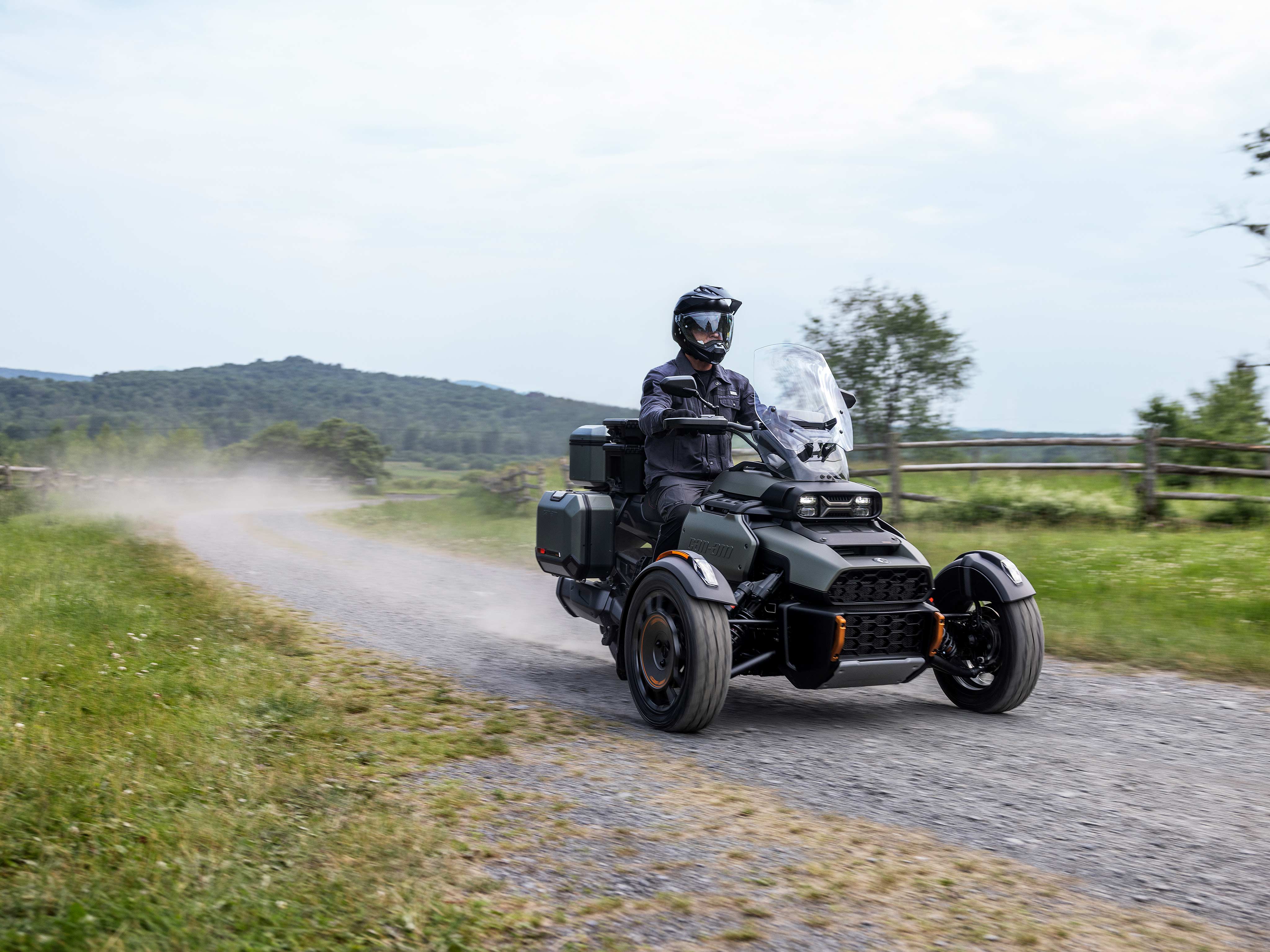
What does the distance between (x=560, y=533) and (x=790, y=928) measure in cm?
435

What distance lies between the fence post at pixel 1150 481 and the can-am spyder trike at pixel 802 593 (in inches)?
377

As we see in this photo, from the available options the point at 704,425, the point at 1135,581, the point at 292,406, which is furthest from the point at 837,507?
the point at 292,406

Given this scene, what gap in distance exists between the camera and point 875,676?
5.24 m

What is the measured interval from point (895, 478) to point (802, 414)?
10055mm

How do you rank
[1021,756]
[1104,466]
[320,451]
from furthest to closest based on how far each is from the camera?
[320,451] < [1104,466] < [1021,756]

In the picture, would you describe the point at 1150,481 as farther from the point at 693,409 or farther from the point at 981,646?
the point at 693,409

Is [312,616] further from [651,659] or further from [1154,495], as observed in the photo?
[1154,495]

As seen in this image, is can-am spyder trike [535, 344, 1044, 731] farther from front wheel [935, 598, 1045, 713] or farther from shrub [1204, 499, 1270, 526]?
shrub [1204, 499, 1270, 526]

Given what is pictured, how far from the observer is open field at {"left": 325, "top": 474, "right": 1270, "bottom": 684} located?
754 cm

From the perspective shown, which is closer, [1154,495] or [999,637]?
[999,637]

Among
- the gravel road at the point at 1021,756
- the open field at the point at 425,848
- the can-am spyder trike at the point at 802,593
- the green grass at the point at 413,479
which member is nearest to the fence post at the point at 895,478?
the gravel road at the point at 1021,756

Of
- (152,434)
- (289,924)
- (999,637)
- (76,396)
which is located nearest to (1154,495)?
(999,637)

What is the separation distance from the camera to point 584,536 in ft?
23.2

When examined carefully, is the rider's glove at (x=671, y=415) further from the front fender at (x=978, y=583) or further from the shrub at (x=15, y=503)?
the shrub at (x=15, y=503)
